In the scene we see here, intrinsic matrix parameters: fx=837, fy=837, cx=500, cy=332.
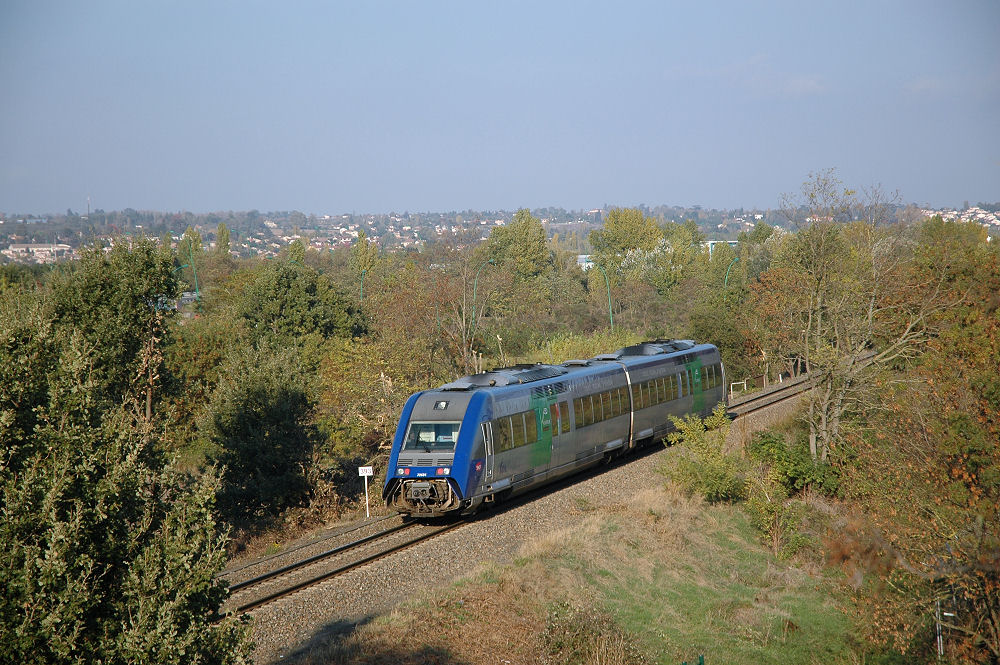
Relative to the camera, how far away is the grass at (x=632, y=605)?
12500 millimetres

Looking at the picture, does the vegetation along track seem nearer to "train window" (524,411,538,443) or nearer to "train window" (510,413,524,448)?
"train window" (510,413,524,448)

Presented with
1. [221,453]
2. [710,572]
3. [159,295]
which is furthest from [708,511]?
[159,295]

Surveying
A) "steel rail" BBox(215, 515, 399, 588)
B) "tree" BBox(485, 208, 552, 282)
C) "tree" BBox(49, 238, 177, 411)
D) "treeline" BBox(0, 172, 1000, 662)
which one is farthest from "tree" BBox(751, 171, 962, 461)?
"tree" BBox(485, 208, 552, 282)

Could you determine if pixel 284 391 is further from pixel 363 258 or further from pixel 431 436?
pixel 363 258

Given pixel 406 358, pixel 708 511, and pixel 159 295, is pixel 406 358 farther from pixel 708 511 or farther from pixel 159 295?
pixel 708 511

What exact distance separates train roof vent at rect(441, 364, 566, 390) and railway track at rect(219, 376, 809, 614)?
10.3 feet

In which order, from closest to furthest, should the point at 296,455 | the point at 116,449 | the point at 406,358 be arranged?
the point at 116,449 → the point at 296,455 → the point at 406,358

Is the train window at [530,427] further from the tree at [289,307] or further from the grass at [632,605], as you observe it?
the tree at [289,307]

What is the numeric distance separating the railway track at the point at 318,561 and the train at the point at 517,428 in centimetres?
62

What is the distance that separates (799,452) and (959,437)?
27.5 ft

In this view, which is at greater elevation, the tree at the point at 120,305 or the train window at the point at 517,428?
the tree at the point at 120,305

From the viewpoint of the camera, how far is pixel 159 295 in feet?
77.0

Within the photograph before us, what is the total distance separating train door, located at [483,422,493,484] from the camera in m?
18.3

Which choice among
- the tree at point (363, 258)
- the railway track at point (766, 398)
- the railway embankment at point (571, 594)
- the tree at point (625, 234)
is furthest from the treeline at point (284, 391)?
the tree at point (625, 234)
